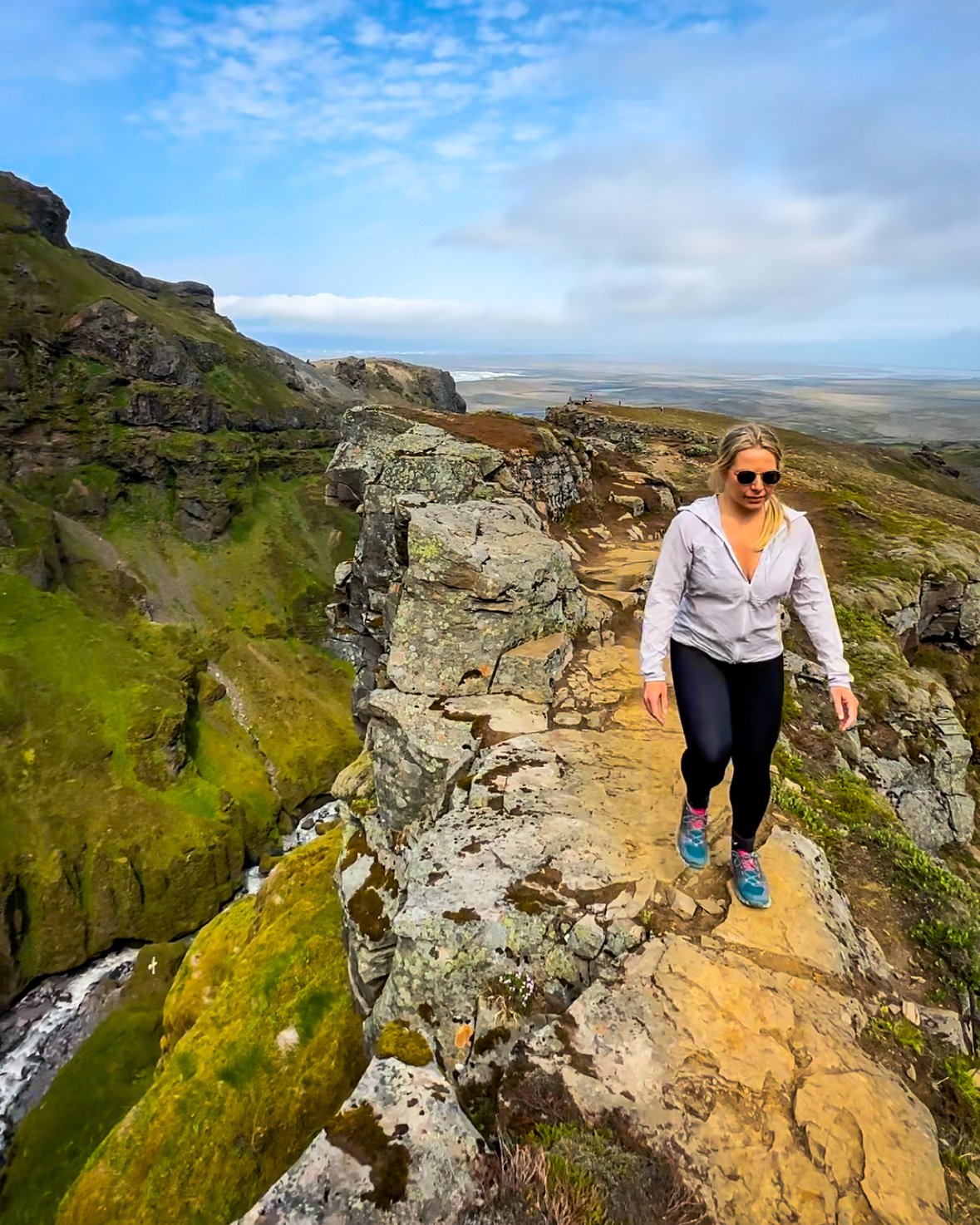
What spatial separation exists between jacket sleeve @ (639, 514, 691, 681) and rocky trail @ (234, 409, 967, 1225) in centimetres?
411

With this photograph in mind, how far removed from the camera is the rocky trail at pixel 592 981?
5.52 m

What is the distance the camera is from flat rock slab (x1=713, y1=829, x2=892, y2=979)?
794 cm

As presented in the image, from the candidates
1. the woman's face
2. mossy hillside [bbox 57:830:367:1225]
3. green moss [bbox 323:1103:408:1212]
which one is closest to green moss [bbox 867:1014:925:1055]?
green moss [bbox 323:1103:408:1212]

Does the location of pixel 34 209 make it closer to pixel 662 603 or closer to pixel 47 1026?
pixel 47 1026

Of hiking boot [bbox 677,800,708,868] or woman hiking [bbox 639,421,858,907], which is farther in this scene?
hiking boot [bbox 677,800,708,868]

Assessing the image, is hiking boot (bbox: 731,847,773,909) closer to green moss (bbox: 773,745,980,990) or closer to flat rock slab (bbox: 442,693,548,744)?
green moss (bbox: 773,745,980,990)

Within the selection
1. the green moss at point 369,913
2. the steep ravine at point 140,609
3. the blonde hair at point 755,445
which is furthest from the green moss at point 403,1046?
the steep ravine at point 140,609

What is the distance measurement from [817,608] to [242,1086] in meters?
19.8

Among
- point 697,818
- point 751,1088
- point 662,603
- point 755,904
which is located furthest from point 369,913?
point 662,603

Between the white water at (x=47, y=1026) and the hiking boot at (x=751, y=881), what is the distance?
76748 mm

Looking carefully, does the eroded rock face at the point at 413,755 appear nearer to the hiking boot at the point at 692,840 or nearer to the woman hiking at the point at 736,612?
the hiking boot at the point at 692,840

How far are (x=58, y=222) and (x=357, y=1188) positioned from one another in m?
253

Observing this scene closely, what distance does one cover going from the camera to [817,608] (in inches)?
269

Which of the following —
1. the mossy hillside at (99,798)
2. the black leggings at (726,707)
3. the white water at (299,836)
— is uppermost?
the black leggings at (726,707)
